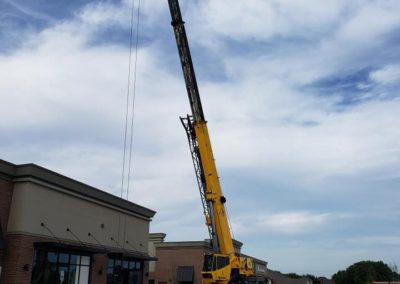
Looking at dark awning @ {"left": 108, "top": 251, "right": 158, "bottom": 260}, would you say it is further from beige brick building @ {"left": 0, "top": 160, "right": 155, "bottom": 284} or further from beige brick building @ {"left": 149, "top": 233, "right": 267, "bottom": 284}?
beige brick building @ {"left": 149, "top": 233, "right": 267, "bottom": 284}

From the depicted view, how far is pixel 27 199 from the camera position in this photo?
23906mm

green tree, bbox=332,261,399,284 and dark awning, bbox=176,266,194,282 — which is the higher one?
green tree, bbox=332,261,399,284

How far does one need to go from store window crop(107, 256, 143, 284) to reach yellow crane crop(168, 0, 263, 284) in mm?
6722

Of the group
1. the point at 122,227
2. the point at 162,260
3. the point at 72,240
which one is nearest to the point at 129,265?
the point at 122,227

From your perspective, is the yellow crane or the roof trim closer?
the roof trim

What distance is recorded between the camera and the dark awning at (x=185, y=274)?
46.2 m

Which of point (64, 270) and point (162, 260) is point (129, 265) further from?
point (162, 260)

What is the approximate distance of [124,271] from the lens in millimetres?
32219

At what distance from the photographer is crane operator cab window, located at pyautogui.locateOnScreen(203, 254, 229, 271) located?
2723 cm

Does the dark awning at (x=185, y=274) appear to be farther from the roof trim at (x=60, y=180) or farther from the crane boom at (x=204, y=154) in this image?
the crane boom at (x=204, y=154)

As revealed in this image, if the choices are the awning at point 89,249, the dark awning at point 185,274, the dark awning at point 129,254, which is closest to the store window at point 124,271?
the dark awning at point 129,254

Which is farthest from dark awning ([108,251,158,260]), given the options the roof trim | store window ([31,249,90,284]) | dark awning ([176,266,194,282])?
dark awning ([176,266,194,282])

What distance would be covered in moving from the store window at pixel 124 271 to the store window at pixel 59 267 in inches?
101

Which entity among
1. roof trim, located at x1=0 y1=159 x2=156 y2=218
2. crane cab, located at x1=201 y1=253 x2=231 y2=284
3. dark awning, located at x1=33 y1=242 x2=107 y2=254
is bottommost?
crane cab, located at x1=201 y1=253 x2=231 y2=284
